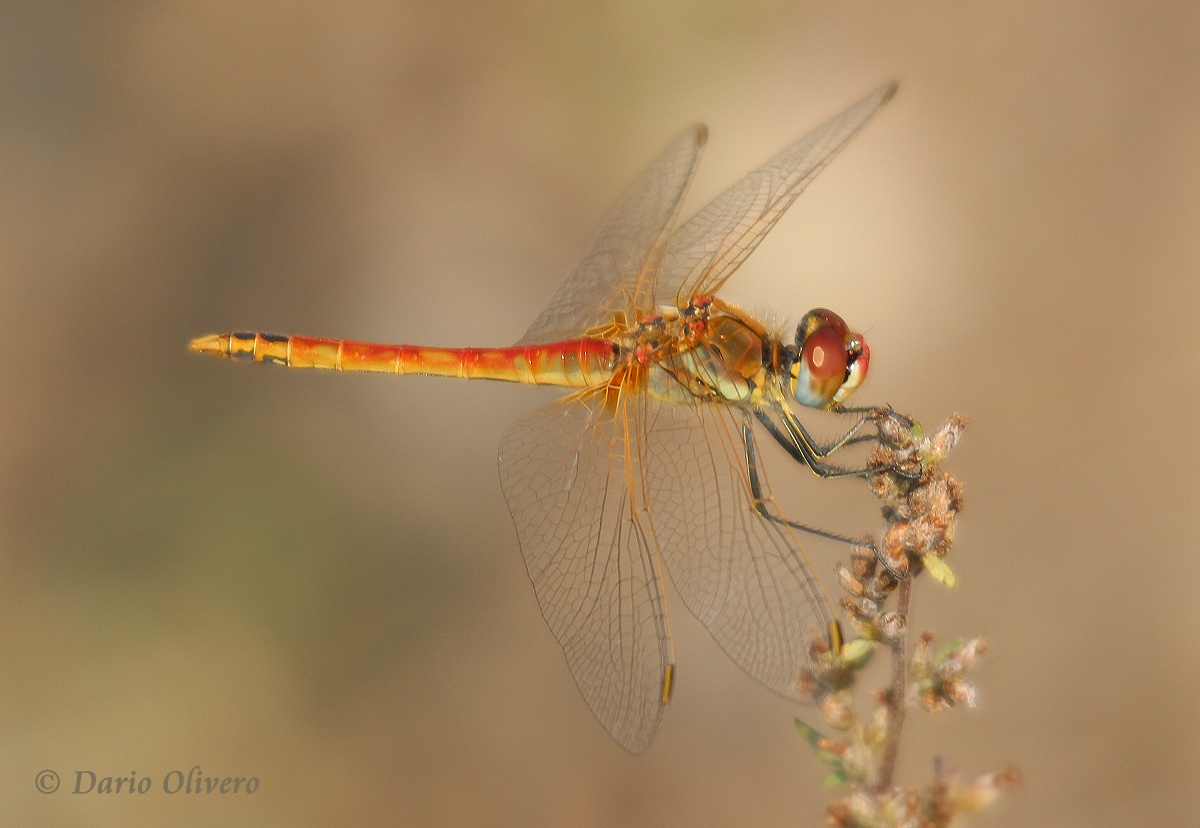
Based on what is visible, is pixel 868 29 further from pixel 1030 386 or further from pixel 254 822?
pixel 254 822

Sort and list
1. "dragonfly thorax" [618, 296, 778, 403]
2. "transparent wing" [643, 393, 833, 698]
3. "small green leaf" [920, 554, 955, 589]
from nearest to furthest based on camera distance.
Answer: "small green leaf" [920, 554, 955, 589], "transparent wing" [643, 393, 833, 698], "dragonfly thorax" [618, 296, 778, 403]

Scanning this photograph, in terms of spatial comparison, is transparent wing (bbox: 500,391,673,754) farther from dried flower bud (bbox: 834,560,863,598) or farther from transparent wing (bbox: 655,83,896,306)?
dried flower bud (bbox: 834,560,863,598)

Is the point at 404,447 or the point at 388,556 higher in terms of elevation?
the point at 404,447

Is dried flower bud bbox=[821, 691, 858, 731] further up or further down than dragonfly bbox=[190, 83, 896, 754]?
further down

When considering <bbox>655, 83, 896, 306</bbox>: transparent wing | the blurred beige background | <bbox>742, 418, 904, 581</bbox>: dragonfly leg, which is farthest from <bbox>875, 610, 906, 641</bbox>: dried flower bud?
the blurred beige background

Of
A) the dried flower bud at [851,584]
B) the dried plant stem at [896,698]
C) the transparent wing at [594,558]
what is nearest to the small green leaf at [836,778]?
the dried plant stem at [896,698]

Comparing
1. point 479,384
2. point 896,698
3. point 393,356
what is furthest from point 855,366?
point 479,384

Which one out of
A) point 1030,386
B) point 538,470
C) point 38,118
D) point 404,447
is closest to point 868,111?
point 538,470

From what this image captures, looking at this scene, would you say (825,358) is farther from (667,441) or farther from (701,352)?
(667,441)
